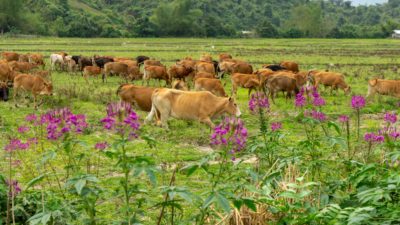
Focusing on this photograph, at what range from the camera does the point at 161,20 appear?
7675cm

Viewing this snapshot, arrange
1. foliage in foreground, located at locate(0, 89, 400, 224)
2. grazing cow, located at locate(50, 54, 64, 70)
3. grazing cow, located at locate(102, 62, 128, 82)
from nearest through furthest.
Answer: foliage in foreground, located at locate(0, 89, 400, 224), grazing cow, located at locate(102, 62, 128, 82), grazing cow, located at locate(50, 54, 64, 70)

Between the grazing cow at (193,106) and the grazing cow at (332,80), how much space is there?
6.83 m

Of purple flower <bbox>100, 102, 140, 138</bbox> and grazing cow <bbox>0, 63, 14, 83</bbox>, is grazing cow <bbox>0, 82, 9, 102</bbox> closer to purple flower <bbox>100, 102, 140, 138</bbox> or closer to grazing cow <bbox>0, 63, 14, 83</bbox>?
grazing cow <bbox>0, 63, 14, 83</bbox>

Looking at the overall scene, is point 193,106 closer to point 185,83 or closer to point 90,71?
point 185,83

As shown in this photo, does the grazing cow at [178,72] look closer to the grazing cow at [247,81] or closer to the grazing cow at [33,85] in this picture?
the grazing cow at [247,81]

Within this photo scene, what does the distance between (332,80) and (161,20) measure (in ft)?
199

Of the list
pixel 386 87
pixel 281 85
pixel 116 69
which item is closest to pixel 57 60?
pixel 116 69

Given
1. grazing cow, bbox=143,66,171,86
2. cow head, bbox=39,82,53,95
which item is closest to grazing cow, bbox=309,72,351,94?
grazing cow, bbox=143,66,171,86

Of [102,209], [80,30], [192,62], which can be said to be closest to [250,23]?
[80,30]

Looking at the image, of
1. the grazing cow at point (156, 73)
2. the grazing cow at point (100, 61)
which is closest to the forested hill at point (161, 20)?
the grazing cow at point (100, 61)

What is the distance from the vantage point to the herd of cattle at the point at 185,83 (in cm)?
1190

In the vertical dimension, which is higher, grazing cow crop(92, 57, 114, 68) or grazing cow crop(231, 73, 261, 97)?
grazing cow crop(231, 73, 261, 97)

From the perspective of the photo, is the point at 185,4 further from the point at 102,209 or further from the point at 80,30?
the point at 102,209

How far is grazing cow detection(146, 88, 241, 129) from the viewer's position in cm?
1174
